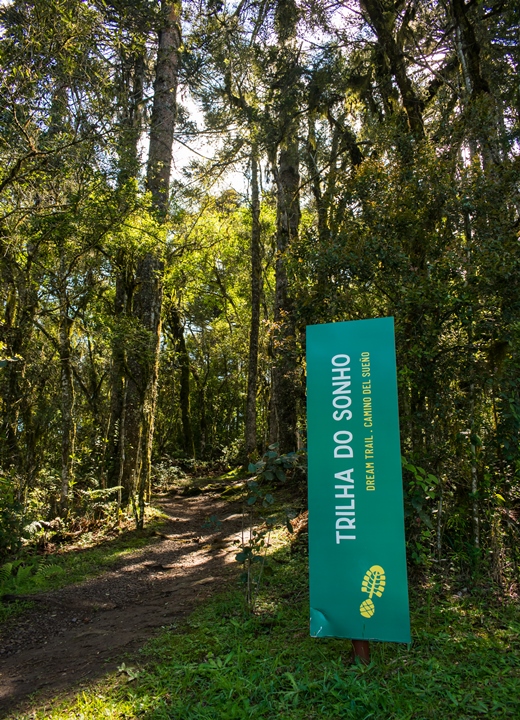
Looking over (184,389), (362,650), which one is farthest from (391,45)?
(184,389)

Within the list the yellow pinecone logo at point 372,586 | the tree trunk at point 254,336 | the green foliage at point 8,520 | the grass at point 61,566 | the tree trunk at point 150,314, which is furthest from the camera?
the tree trunk at point 254,336

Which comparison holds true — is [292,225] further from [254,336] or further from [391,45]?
[391,45]

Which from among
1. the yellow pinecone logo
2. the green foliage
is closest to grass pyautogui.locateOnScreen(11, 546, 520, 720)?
the yellow pinecone logo

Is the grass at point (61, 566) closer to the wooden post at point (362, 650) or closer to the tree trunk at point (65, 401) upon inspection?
the tree trunk at point (65, 401)

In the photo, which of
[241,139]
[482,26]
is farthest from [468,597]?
[241,139]

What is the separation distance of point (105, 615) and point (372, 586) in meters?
3.29

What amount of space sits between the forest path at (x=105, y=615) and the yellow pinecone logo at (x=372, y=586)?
197cm

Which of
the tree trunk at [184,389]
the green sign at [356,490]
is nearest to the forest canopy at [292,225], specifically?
the green sign at [356,490]

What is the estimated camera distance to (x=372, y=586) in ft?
10.5

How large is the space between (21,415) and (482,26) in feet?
31.7

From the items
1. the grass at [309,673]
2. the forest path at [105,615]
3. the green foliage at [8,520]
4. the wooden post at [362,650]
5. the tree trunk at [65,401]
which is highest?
the tree trunk at [65,401]

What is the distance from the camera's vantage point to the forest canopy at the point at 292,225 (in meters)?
4.78

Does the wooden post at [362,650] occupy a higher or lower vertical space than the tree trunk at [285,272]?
lower

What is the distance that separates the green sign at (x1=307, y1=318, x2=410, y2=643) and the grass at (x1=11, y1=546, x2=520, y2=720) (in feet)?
1.18
